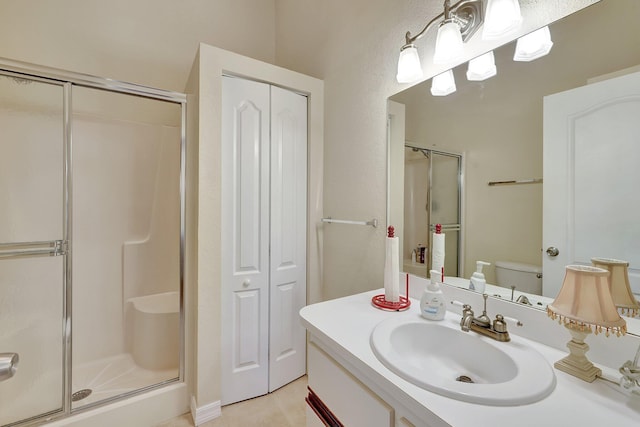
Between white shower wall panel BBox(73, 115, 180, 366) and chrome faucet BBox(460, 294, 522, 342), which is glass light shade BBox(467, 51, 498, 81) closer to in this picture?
chrome faucet BBox(460, 294, 522, 342)

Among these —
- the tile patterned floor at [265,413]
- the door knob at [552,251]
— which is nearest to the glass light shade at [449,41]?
the door knob at [552,251]

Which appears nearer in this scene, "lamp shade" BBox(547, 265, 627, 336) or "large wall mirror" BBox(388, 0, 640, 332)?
"lamp shade" BBox(547, 265, 627, 336)

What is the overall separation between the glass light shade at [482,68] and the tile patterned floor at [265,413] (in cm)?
187

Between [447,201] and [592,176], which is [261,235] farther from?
[592,176]

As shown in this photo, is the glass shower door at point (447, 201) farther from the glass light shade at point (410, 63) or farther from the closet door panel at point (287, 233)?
the closet door panel at point (287, 233)

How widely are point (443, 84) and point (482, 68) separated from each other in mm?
160

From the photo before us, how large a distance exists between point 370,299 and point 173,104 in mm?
1661

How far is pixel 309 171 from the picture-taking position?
187cm

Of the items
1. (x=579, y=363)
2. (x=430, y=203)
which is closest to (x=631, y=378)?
(x=579, y=363)

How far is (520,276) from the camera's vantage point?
3.06ft

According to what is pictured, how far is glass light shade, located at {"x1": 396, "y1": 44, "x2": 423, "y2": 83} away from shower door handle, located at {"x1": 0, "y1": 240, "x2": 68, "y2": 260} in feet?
6.36

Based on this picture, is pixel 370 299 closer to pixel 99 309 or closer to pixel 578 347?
pixel 578 347

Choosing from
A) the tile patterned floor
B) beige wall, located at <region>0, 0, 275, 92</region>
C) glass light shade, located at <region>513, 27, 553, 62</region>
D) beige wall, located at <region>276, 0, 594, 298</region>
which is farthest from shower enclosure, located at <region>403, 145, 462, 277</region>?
beige wall, located at <region>0, 0, 275, 92</region>

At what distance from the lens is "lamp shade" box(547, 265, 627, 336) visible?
0.63 metres
